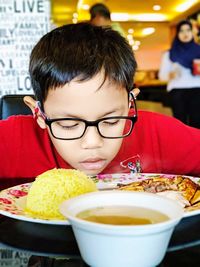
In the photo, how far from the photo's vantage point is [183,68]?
4.31 m

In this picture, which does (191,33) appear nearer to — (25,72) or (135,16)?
(25,72)

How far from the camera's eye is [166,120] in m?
1.19

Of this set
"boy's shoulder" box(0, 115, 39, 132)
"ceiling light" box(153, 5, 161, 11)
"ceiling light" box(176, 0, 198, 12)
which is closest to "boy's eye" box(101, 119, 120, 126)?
"boy's shoulder" box(0, 115, 39, 132)

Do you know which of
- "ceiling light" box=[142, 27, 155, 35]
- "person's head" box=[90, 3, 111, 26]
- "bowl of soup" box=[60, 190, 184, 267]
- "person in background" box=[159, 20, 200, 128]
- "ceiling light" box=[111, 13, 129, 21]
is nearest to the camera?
"bowl of soup" box=[60, 190, 184, 267]

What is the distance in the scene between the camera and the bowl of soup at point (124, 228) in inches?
15.4

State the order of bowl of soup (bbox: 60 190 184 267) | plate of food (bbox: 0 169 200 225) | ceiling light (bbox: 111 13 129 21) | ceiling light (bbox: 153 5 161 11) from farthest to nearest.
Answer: ceiling light (bbox: 111 13 129 21), ceiling light (bbox: 153 5 161 11), plate of food (bbox: 0 169 200 225), bowl of soup (bbox: 60 190 184 267)

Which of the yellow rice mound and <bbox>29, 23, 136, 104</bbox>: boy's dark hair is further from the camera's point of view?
<bbox>29, 23, 136, 104</bbox>: boy's dark hair

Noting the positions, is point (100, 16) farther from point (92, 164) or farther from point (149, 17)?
point (149, 17)

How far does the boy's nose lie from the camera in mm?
807

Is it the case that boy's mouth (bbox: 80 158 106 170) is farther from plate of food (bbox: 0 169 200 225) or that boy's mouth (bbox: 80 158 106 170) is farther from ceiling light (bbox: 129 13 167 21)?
ceiling light (bbox: 129 13 167 21)

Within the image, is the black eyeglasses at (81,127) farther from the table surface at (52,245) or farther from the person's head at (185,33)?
the person's head at (185,33)

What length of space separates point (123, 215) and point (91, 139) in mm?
360

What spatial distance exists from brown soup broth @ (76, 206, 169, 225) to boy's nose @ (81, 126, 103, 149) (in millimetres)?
328

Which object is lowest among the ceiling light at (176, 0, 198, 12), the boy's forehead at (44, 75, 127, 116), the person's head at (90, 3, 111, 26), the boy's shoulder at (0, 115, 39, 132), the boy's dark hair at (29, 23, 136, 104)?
the boy's shoulder at (0, 115, 39, 132)
